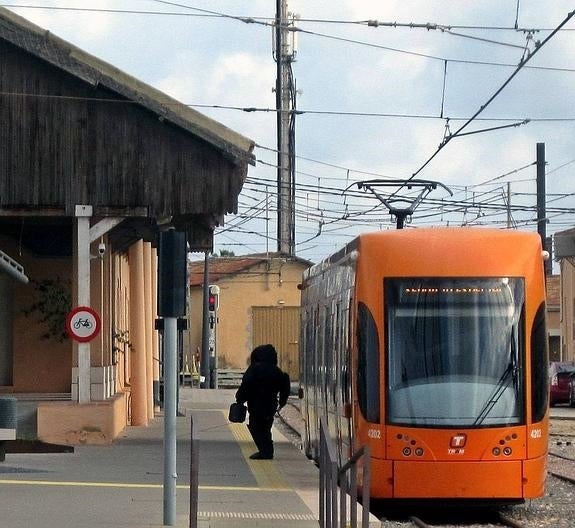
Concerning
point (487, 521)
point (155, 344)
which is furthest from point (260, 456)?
point (155, 344)

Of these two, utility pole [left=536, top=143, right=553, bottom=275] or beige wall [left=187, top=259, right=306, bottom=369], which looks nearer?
utility pole [left=536, top=143, right=553, bottom=275]

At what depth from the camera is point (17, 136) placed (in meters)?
21.7

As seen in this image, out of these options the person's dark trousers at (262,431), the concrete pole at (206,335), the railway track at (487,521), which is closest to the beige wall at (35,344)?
the person's dark trousers at (262,431)

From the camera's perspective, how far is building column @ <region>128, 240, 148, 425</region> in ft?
94.0

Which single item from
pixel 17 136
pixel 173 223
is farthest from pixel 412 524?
pixel 173 223

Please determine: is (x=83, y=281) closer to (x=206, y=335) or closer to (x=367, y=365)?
(x=367, y=365)

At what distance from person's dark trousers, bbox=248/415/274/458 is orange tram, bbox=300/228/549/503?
15.3 feet

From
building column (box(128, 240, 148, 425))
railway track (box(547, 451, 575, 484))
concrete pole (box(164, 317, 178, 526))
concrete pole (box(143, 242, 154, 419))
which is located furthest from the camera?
concrete pole (box(143, 242, 154, 419))

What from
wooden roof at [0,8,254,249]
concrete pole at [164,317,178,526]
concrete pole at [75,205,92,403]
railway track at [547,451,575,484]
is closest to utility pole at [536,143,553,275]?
railway track at [547,451,575,484]

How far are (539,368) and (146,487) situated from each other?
4528 millimetres

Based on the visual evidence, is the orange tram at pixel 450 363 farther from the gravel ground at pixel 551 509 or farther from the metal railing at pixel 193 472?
the metal railing at pixel 193 472

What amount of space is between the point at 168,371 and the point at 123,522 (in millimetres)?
1432

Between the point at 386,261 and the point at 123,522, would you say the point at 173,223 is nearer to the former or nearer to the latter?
the point at 386,261

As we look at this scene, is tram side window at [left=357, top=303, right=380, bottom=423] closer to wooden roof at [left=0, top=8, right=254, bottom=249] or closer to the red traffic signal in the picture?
wooden roof at [left=0, top=8, right=254, bottom=249]
